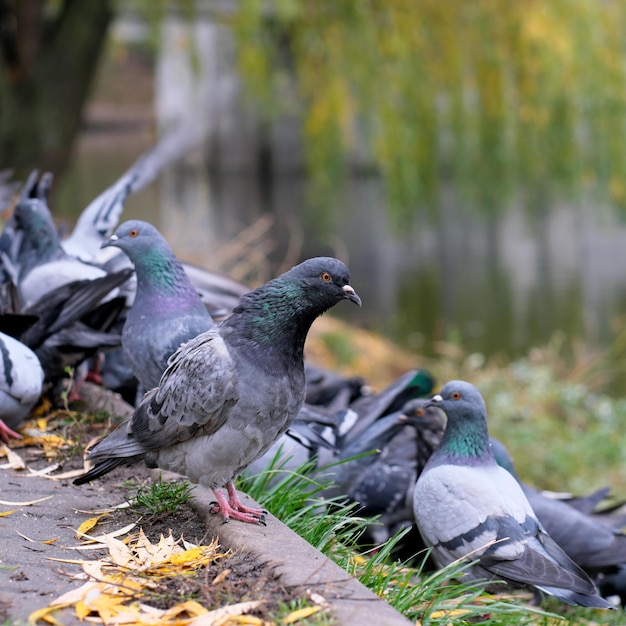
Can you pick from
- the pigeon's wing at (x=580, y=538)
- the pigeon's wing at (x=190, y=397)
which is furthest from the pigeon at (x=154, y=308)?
the pigeon's wing at (x=580, y=538)

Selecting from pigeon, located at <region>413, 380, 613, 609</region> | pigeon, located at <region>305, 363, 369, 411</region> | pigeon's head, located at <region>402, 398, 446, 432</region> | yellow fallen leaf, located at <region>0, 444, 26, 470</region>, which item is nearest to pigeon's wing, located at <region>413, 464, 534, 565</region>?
pigeon, located at <region>413, 380, 613, 609</region>

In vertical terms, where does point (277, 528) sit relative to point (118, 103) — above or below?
below

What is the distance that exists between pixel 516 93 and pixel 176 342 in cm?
560

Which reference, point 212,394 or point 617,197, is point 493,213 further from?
point 212,394

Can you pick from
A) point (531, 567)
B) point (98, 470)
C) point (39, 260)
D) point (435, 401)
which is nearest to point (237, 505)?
point (98, 470)

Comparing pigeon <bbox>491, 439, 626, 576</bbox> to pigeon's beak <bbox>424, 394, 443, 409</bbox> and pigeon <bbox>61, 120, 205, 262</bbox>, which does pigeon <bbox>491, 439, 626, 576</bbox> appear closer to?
pigeon's beak <bbox>424, 394, 443, 409</bbox>

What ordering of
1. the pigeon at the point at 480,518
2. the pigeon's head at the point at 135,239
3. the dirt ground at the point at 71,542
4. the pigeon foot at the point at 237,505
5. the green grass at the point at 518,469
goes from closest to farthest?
the dirt ground at the point at 71,542 < the green grass at the point at 518,469 < the pigeon foot at the point at 237,505 < the pigeon at the point at 480,518 < the pigeon's head at the point at 135,239

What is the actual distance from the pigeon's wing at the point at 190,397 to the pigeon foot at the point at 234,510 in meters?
0.22

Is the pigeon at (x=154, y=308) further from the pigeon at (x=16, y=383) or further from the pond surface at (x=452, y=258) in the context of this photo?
the pond surface at (x=452, y=258)

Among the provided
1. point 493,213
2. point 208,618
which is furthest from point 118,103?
point 208,618

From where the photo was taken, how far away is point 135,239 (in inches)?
137

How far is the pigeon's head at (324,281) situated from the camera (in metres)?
2.78

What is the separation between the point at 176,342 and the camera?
3.31 m

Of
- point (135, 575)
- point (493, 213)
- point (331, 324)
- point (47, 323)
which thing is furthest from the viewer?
point (331, 324)
